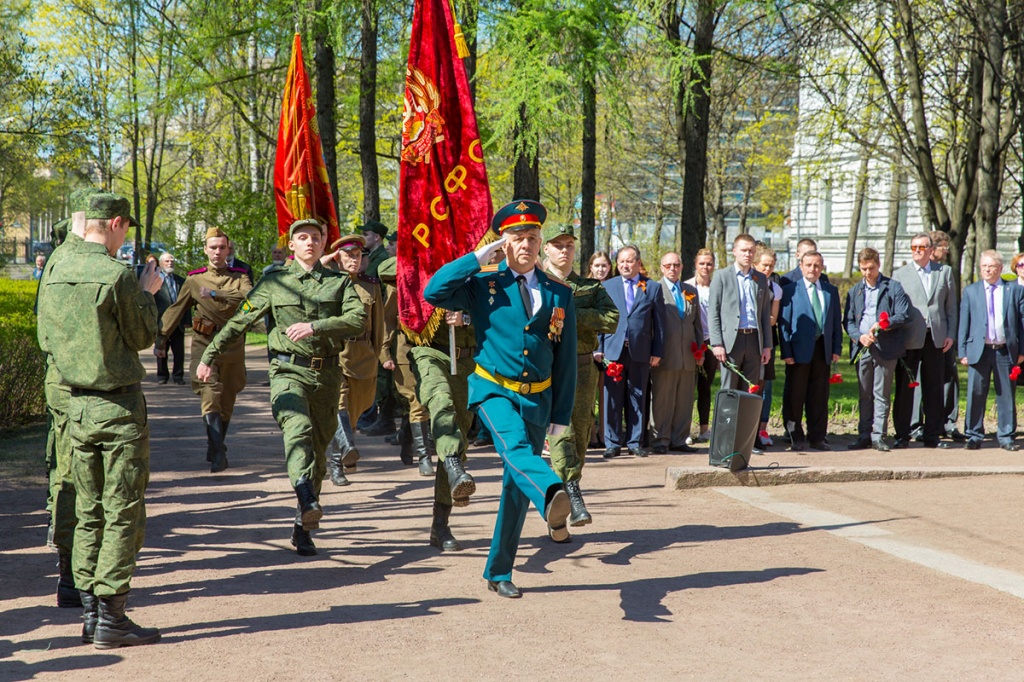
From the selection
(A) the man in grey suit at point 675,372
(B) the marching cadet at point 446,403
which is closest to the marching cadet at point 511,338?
(B) the marching cadet at point 446,403

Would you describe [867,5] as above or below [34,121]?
above

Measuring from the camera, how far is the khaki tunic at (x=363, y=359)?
9727 mm

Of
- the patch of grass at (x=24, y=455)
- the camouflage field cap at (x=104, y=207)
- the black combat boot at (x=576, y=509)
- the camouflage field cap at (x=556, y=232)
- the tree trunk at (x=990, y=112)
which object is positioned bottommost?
the patch of grass at (x=24, y=455)

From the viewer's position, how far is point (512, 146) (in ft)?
46.7

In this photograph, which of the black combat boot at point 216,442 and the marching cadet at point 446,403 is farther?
the black combat boot at point 216,442

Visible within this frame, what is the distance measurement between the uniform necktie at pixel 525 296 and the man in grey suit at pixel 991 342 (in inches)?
294

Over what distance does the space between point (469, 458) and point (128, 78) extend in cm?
2436

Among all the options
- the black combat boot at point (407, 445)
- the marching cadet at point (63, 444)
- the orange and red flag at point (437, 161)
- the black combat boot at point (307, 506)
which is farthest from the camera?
the black combat boot at point (407, 445)

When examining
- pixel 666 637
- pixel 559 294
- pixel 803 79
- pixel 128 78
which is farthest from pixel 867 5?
pixel 128 78

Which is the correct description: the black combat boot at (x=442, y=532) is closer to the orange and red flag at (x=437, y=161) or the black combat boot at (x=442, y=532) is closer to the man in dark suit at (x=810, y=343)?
the orange and red flag at (x=437, y=161)

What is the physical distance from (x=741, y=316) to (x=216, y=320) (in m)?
5.11

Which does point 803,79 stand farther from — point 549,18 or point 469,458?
point 469,458

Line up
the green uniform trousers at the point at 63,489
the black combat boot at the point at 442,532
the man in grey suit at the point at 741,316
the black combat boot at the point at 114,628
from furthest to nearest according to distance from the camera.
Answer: the man in grey suit at the point at 741,316, the black combat boot at the point at 442,532, the green uniform trousers at the point at 63,489, the black combat boot at the point at 114,628

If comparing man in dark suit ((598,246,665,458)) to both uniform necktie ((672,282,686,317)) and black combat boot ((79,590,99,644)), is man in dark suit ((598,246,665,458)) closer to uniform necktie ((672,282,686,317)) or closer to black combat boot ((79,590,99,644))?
uniform necktie ((672,282,686,317))
